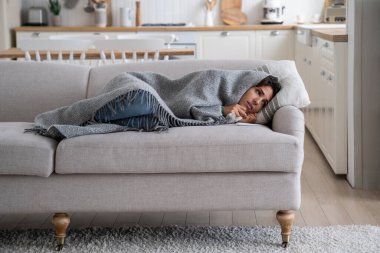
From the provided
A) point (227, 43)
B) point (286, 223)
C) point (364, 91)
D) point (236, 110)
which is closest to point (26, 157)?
point (236, 110)

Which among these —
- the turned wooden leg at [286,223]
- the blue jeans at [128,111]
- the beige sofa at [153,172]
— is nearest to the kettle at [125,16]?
the blue jeans at [128,111]

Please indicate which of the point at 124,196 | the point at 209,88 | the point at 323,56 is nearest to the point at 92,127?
the point at 124,196

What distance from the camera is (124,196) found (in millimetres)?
3148

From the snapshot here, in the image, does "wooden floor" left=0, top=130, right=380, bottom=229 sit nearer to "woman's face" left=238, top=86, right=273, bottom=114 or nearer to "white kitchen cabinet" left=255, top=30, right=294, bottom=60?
"woman's face" left=238, top=86, right=273, bottom=114

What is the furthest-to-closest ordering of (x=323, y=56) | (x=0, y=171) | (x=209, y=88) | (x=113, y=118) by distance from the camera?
(x=323, y=56), (x=209, y=88), (x=113, y=118), (x=0, y=171)

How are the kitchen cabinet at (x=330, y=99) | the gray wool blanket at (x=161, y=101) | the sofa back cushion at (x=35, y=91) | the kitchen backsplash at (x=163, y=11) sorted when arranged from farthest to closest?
the kitchen backsplash at (x=163, y=11)
the kitchen cabinet at (x=330, y=99)
the sofa back cushion at (x=35, y=91)
the gray wool blanket at (x=161, y=101)

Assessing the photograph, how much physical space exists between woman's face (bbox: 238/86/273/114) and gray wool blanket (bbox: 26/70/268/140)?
0.03m

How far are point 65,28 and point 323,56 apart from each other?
3418mm

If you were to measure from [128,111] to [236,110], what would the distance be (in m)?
0.57

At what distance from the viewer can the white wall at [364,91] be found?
13.8ft

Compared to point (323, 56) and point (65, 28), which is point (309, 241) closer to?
point (323, 56)

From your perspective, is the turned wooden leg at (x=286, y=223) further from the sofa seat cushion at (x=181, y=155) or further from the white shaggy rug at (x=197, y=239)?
the sofa seat cushion at (x=181, y=155)

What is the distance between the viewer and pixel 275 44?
7473 millimetres

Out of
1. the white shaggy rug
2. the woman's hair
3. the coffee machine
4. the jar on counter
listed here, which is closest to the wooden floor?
the white shaggy rug
